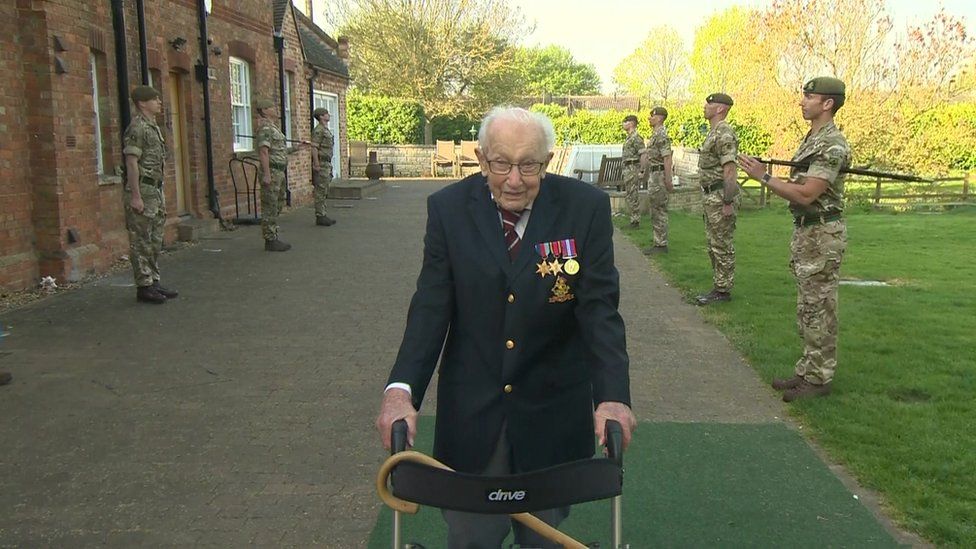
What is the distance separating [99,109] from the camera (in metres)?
11.4

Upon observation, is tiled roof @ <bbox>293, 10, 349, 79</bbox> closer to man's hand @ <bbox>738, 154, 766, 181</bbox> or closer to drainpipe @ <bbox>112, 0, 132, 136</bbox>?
drainpipe @ <bbox>112, 0, 132, 136</bbox>

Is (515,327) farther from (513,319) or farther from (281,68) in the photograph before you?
(281,68)

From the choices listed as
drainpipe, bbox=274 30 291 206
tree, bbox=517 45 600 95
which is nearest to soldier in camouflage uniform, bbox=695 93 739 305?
drainpipe, bbox=274 30 291 206

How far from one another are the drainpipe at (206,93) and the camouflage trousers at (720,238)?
9.52 m

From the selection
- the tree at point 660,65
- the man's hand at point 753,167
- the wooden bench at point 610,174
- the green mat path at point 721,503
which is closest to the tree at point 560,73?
the tree at point 660,65

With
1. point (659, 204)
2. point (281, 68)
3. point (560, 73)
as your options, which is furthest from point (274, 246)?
point (560, 73)

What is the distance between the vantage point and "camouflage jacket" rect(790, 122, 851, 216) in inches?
217

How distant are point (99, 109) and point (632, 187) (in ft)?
30.0

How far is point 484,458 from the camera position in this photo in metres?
2.70

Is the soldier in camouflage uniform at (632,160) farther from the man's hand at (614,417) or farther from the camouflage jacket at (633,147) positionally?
the man's hand at (614,417)

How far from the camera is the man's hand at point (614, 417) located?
→ 249 cm

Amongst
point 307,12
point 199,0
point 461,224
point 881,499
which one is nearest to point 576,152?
point 199,0

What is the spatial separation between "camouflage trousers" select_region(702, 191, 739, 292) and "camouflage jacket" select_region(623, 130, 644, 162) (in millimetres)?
5523

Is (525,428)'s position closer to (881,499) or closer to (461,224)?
(461,224)
